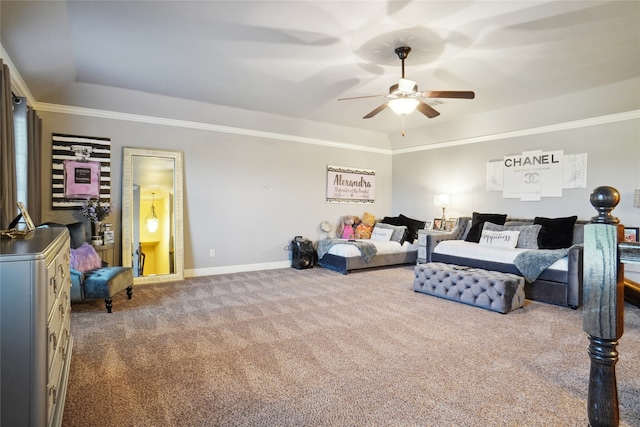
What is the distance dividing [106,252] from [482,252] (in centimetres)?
537

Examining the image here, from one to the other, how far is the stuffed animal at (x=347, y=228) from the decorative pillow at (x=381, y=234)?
1.43 ft

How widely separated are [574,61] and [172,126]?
544 cm

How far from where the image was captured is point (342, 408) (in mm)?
1954

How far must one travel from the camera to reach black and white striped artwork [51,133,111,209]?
15.0 feet

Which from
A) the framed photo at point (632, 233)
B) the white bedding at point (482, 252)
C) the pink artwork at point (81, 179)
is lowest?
the white bedding at point (482, 252)

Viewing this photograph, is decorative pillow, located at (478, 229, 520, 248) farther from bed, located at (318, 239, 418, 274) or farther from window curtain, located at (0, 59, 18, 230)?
window curtain, located at (0, 59, 18, 230)

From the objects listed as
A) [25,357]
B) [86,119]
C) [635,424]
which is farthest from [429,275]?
[86,119]

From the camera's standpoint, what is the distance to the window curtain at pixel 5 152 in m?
2.77

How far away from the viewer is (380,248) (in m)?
6.26

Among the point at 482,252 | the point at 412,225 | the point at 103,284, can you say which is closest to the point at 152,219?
the point at 103,284

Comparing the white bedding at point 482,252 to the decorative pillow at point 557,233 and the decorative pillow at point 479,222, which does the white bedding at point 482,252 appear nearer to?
the decorative pillow at point 479,222

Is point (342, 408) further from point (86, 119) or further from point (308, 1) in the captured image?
point (86, 119)

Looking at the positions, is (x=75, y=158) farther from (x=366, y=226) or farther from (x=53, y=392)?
(x=366, y=226)

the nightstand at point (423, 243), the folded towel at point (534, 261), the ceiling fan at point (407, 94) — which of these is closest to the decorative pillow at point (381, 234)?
the nightstand at point (423, 243)
